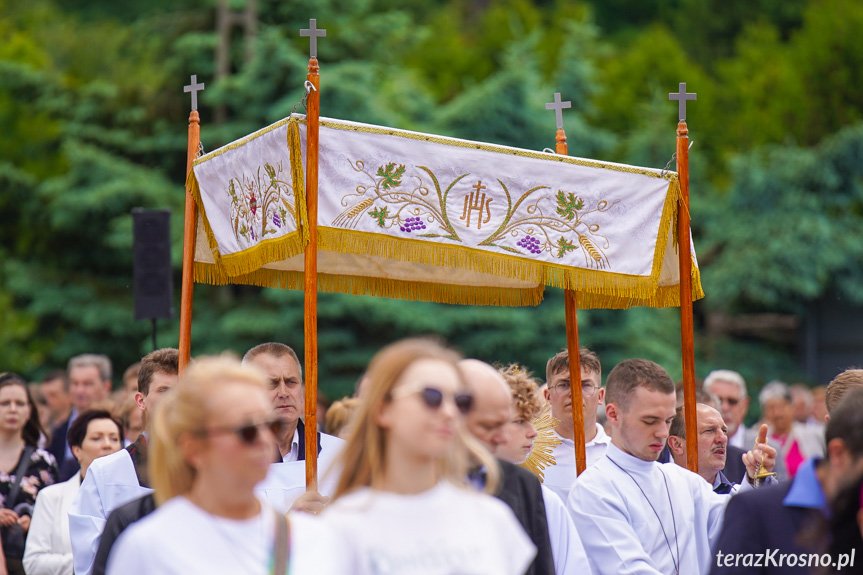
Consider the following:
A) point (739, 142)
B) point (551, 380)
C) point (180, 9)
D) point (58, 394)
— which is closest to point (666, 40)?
point (739, 142)

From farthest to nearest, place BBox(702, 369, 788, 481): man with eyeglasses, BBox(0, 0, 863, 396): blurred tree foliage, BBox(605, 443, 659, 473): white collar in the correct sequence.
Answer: BBox(0, 0, 863, 396): blurred tree foliage → BBox(702, 369, 788, 481): man with eyeglasses → BBox(605, 443, 659, 473): white collar

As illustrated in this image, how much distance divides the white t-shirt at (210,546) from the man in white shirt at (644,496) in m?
2.22

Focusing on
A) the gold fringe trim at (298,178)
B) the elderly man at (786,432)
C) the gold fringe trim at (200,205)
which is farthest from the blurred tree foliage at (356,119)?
the gold fringe trim at (298,178)

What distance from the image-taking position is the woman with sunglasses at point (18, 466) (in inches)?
238

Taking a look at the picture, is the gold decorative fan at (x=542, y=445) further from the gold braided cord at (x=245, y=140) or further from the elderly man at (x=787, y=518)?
the elderly man at (x=787, y=518)

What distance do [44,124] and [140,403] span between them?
16466 mm

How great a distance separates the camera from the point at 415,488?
8.66 feet

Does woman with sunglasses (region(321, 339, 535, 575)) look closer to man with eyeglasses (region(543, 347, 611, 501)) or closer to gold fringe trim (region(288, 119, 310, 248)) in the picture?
gold fringe trim (region(288, 119, 310, 248))

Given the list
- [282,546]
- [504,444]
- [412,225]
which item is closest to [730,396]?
[412,225]

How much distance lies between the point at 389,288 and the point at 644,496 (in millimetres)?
2003

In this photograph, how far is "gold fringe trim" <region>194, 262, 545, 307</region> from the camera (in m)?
6.04

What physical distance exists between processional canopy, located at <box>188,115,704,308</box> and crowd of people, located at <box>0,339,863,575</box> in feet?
1.85

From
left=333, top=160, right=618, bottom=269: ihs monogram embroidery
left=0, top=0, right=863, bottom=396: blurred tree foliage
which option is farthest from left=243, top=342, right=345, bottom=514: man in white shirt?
left=0, top=0, right=863, bottom=396: blurred tree foliage

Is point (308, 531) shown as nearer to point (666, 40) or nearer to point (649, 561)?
point (649, 561)
